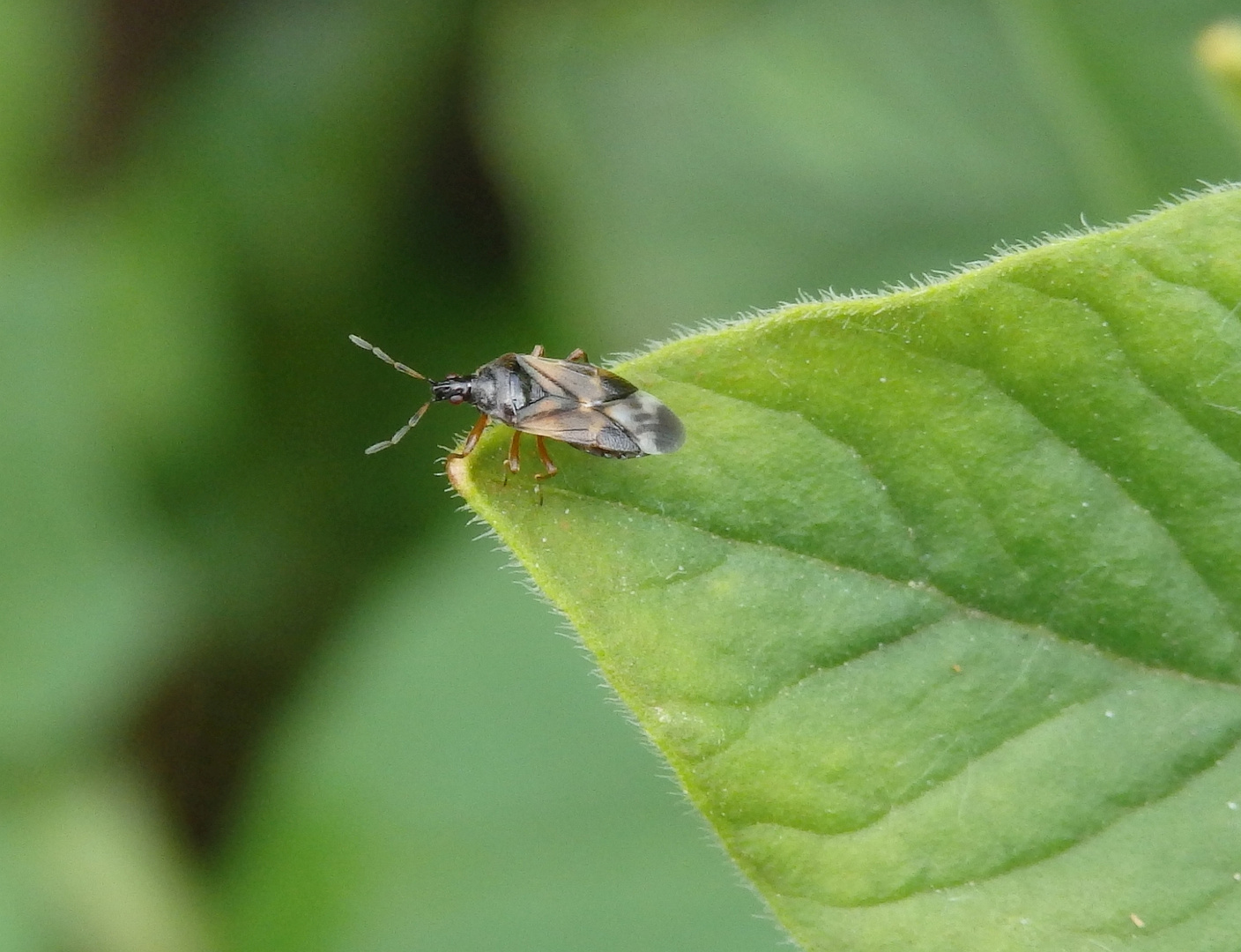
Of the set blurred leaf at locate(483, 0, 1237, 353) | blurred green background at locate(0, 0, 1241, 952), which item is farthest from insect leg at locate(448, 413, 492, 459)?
blurred leaf at locate(483, 0, 1237, 353)

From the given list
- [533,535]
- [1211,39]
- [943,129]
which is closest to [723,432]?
[533,535]

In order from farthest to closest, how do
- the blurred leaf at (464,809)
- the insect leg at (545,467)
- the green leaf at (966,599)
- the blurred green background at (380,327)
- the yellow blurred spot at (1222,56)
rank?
the blurred green background at (380,327) < the blurred leaf at (464,809) < the yellow blurred spot at (1222,56) < the insect leg at (545,467) < the green leaf at (966,599)

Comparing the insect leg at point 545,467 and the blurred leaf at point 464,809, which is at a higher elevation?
the insect leg at point 545,467

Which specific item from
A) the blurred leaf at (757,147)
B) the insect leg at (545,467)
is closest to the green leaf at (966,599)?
the insect leg at (545,467)

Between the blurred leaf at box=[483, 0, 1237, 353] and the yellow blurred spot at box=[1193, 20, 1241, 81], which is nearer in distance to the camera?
the yellow blurred spot at box=[1193, 20, 1241, 81]

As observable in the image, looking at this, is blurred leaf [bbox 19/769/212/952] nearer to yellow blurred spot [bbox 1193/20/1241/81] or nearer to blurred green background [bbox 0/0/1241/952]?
blurred green background [bbox 0/0/1241/952]

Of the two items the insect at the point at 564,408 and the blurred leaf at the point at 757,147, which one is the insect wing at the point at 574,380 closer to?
the insect at the point at 564,408

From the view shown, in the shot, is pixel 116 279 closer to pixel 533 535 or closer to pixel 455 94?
pixel 455 94
